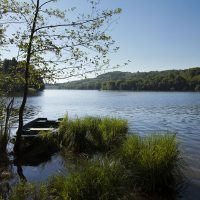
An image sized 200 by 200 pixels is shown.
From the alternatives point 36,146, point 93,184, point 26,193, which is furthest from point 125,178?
point 36,146

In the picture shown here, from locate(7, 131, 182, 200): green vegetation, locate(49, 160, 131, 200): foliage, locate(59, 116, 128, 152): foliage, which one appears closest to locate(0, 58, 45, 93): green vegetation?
locate(59, 116, 128, 152): foliage

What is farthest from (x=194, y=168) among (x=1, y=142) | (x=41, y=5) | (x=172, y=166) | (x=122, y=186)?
(x=41, y=5)

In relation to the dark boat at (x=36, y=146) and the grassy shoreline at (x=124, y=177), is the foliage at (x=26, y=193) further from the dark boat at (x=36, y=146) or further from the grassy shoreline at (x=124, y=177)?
the dark boat at (x=36, y=146)

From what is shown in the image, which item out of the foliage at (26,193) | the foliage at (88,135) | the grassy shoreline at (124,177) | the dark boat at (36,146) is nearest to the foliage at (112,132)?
the foliage at (88,135)

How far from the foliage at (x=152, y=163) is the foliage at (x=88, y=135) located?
490 cm

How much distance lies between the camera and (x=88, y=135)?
18.8m

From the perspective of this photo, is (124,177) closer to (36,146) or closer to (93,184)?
(93,184)

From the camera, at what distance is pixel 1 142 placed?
16.1 m

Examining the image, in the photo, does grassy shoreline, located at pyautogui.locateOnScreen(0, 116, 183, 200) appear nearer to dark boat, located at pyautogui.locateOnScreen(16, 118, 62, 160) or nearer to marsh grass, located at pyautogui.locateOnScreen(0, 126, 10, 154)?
dark boat, located at pyautogui.locateOnScreen(16, 118, 62, 160)

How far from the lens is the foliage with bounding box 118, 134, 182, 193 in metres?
11.7

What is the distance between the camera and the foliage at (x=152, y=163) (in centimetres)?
1166

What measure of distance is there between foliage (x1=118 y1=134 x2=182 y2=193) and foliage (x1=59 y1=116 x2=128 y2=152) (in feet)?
16.1

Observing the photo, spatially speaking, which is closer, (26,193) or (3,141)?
(26,193)

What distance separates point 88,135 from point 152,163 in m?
7.68
